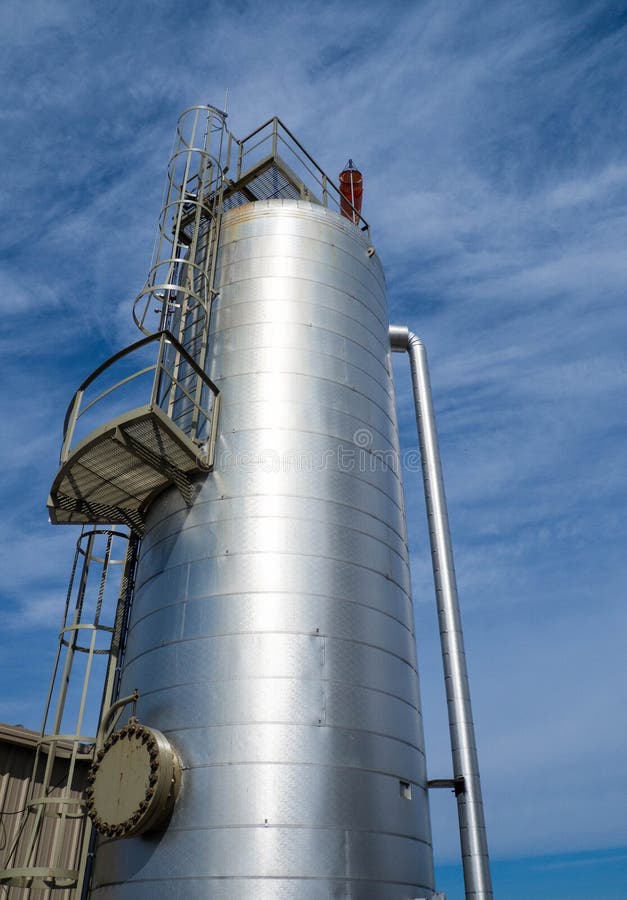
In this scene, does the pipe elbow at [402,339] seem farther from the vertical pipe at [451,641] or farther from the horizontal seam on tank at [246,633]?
the horizontal seam on tank at [246,633]

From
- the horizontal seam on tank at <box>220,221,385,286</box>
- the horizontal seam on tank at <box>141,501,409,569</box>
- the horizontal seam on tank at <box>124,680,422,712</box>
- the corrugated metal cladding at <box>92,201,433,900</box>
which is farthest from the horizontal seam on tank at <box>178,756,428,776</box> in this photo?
the horizontal seam on tank at <box>220,221,385,286</box>

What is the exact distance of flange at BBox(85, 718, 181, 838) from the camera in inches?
361

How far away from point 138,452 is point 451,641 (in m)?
7.34

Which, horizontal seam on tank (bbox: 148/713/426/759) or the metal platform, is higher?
the metal platform

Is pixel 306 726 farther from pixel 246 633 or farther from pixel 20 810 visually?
pixel 20 810

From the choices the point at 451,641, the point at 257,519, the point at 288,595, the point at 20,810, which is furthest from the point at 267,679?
the point at 20,810

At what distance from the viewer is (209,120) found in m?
17.5

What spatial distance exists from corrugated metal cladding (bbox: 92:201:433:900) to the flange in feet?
0.68

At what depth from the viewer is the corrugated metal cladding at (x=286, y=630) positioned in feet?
29.5

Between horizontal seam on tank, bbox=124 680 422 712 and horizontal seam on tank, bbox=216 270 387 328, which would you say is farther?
horizontal seam on tank, bbox=216 270 387 328

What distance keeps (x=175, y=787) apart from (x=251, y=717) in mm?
1311

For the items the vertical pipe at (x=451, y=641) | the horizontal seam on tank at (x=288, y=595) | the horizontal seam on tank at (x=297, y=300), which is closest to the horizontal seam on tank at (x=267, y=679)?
the horizontal seam on tank at (x=288, y=595)

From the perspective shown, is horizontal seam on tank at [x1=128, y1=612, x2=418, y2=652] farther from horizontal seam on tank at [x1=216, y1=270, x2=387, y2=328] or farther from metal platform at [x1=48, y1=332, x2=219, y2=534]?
horizontal seam on tank at [x1=216, y1=270, x2=387, y2=328]

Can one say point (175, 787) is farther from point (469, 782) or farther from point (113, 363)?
point (113, 363)
